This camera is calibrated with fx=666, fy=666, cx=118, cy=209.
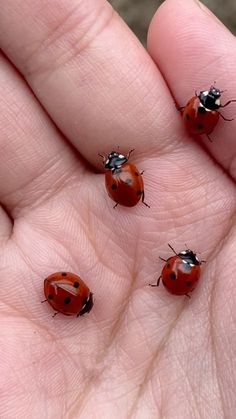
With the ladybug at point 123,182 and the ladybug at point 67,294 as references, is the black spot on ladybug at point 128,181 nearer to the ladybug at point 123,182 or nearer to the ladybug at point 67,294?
the ladybug at point 123,182

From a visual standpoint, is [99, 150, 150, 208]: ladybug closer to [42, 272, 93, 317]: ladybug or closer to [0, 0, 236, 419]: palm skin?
[0, 0, 236, 419]: palm skin

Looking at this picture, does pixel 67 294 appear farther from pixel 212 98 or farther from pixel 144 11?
pixel 144 11

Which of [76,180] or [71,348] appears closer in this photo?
[71,348]

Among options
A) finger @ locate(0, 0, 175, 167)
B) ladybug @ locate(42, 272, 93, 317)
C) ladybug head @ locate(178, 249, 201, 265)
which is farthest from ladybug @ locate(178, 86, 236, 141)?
ladybug @ locate(42, 272, 93, 317)

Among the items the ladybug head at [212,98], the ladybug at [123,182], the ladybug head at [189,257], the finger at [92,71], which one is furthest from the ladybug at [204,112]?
the ladybug head at [189,257]

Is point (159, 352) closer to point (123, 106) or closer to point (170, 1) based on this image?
point (123, 106)

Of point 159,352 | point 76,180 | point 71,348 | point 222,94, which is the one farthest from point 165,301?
point 222,94

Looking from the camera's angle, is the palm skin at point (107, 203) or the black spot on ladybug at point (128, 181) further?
the black spot on ladybug at point (128, 181)
